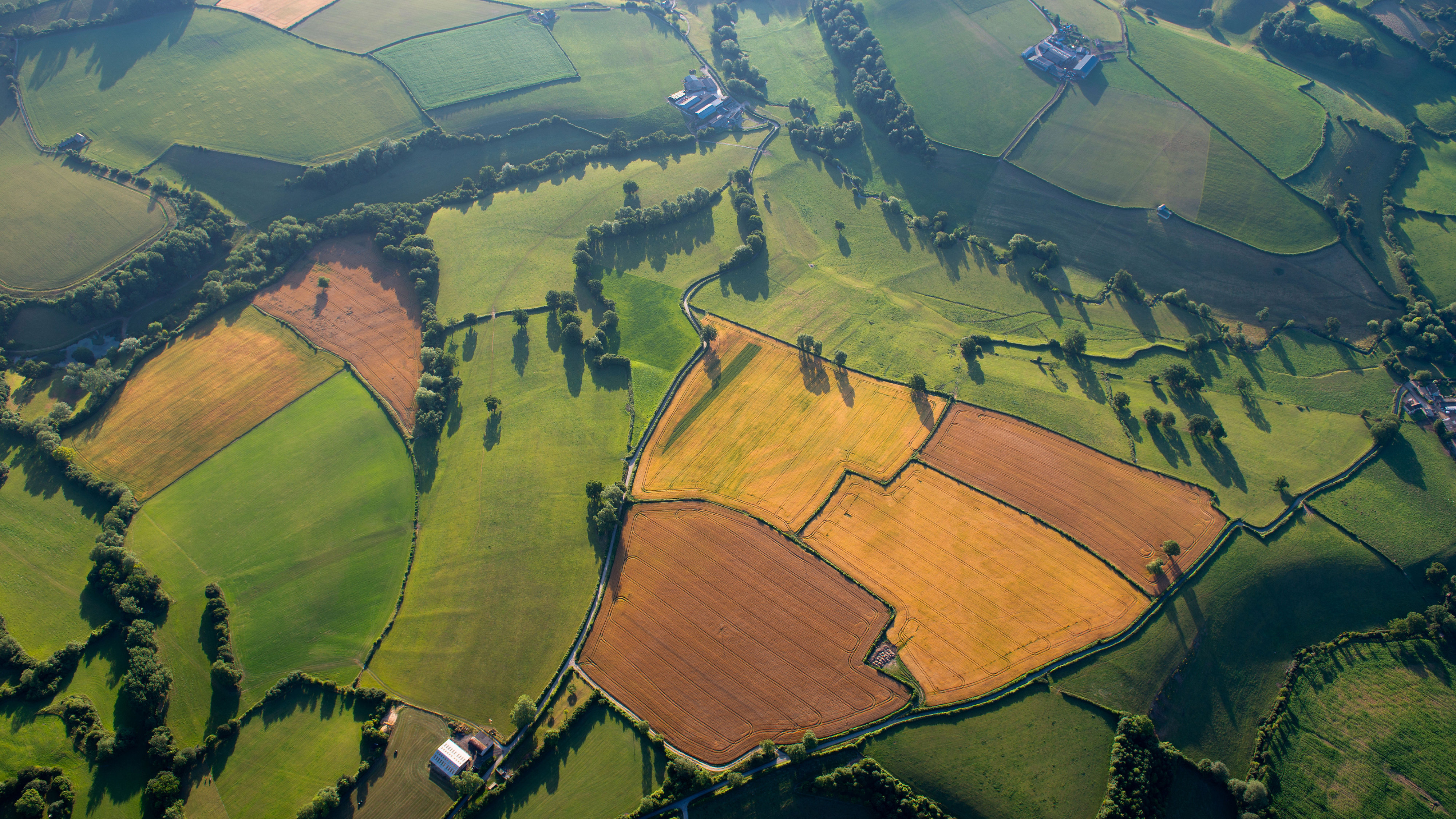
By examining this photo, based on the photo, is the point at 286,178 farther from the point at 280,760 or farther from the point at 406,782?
the point at 406,782

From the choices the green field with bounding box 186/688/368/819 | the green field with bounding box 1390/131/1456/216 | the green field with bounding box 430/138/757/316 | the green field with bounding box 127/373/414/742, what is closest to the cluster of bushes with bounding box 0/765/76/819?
the green field with bounding box 127/373/414/742

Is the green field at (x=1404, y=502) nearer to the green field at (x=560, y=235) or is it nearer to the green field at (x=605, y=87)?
the green field at (x=560, y=235)

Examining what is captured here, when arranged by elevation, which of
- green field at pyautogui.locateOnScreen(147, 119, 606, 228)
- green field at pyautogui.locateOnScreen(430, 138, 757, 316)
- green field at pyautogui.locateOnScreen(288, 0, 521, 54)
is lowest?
green field at pyautogui.locateOnScreen(430, 138, 757, 316)

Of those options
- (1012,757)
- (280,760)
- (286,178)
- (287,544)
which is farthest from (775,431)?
(286,178)

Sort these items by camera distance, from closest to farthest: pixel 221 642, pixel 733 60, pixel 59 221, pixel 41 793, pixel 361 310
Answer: pixel 41 793 → pixel 221 642 → pixel 361 310 → pixel 59 221 → pixel 733 60

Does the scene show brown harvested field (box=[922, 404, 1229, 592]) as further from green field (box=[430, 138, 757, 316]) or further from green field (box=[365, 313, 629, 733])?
green field (box=[430, 138, 757, 316])
